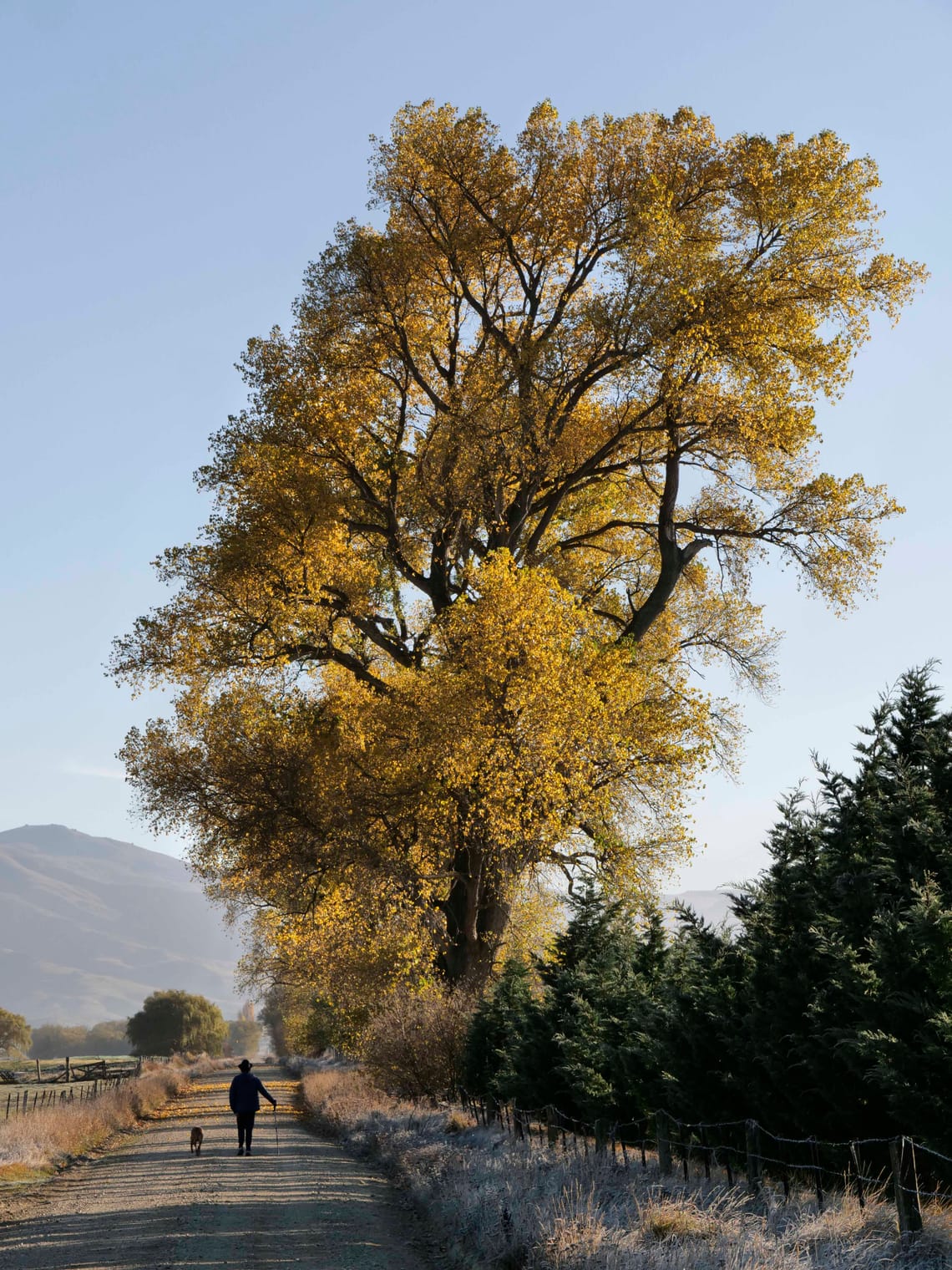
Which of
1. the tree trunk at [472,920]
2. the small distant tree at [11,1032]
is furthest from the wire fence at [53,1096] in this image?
the small distant tree at [11,1032]

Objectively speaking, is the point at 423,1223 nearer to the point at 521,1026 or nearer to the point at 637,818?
the point at 521,1026

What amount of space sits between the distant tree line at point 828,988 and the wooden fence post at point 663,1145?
190 millimetres

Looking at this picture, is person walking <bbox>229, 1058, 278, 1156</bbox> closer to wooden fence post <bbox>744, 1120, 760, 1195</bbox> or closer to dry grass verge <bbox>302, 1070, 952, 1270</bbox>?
dry grass verge <bbox>302, 1070, 952, 1270</bbox>

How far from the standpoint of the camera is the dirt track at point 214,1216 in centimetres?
1121

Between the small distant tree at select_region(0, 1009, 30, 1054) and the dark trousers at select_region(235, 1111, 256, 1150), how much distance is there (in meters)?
132

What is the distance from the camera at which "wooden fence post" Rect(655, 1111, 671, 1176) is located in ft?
42.6

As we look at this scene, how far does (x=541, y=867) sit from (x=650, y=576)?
26.4 feet

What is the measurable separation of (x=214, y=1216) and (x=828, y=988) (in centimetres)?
824

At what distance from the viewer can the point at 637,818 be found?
23.7m

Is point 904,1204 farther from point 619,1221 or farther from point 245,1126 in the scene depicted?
point 245,1126

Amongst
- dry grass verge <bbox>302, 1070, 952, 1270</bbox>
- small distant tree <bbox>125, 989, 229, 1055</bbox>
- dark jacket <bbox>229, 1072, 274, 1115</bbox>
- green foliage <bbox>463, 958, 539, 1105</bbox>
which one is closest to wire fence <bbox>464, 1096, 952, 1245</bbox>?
dry grass verge <bbox>302, 1070, 952, 1270</bbox>

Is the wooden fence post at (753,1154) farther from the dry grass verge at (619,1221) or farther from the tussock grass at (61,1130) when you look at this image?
the tussock grass at (61,1130)

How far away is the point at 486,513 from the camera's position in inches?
1009

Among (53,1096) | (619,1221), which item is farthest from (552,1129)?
(53,1096)
